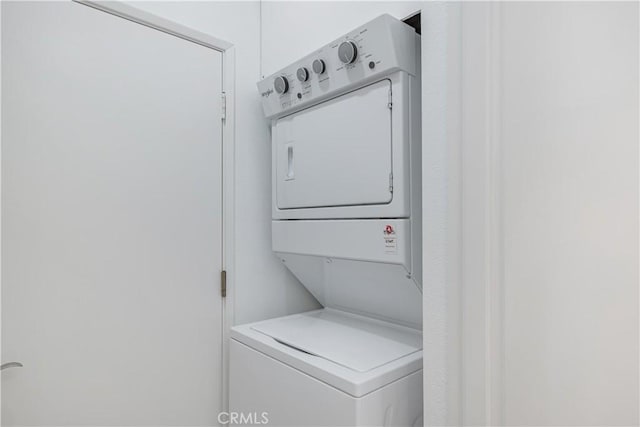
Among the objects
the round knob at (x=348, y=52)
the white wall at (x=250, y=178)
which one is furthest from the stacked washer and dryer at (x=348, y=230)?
the white wall at (x=250, y=178)

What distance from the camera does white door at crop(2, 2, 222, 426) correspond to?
54.6 inches

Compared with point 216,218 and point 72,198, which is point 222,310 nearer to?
point 216,218

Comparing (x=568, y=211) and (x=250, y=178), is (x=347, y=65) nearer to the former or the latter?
(x=250, y=178)

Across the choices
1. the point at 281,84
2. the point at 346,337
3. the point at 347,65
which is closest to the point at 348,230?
the point at 346,337

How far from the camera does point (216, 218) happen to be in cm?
186

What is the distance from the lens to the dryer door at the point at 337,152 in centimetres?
141

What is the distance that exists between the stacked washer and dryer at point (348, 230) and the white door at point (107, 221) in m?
0.29

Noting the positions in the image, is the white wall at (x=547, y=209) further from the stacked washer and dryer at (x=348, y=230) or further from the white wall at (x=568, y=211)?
the stacked washer and dryer at (x=348, y=230)

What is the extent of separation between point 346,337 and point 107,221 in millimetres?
1075

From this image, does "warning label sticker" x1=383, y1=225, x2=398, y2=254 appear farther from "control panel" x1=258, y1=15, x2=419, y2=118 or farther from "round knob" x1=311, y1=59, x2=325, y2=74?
"round knob" x1=311, y1=59, x2=325, y2=74

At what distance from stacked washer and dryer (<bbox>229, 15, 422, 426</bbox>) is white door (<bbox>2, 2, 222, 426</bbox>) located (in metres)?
0.29

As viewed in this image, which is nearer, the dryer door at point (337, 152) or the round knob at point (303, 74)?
the dryer door at point (337, 152)

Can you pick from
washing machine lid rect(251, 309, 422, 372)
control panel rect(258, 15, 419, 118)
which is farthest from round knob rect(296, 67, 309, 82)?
washing machine lid rect(251, 309, 422, 372)

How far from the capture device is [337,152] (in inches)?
61.5
